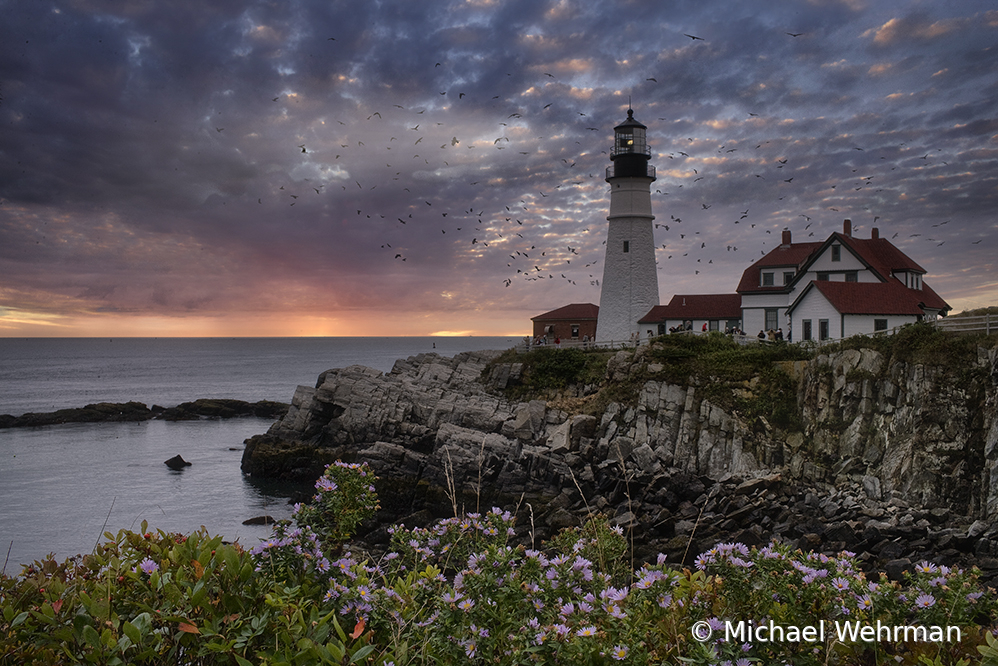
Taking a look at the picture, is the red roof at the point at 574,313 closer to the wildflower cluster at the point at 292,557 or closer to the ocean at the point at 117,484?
the ocean at the point at 117,484

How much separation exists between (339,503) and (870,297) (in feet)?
106

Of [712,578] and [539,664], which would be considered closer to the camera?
[539,664]

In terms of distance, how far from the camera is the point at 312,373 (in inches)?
4742

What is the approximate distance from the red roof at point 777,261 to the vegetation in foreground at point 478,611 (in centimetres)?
3821

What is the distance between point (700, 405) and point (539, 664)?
87.6 ft

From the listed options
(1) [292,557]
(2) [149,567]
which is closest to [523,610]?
(1) [292,557]

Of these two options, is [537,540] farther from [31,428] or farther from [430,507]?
[31,428]

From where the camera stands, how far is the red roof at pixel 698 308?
4334 centimetres

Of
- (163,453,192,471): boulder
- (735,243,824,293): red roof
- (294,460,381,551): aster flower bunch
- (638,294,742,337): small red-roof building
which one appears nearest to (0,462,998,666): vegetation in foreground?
(294,460,381,551): aster flower bunch

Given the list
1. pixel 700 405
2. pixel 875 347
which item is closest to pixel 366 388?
pixel 700 405

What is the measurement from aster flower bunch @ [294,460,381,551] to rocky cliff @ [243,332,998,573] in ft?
26.0

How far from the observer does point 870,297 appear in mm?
30688

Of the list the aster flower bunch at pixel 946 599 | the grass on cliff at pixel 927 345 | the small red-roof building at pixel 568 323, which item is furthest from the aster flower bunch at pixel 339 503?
the small red-roof building at pixel 568 323

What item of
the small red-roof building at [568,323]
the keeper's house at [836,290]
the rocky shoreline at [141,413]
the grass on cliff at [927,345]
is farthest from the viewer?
the rocky shoreline at [141,413]
